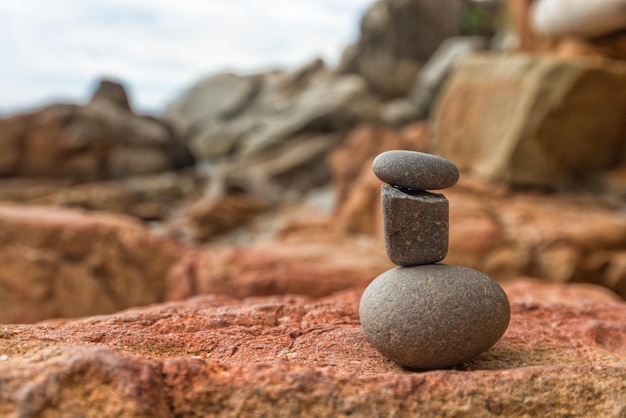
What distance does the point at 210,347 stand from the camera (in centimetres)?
239

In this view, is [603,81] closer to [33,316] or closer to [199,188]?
[33,316]

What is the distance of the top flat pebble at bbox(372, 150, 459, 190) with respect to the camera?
2.27 m

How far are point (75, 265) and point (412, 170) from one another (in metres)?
4.24

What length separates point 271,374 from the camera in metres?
1.90

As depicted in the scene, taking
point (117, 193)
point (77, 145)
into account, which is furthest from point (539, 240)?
point (77, 145)

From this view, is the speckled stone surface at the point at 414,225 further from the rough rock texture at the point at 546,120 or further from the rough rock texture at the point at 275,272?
the rough rock texture at the point at 546,120

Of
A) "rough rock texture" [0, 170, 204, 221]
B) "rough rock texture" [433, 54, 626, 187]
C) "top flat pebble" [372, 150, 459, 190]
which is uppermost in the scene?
"top flat pebble" [372, 150, 459, 190]

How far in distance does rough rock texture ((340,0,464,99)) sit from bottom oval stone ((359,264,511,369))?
20833mm

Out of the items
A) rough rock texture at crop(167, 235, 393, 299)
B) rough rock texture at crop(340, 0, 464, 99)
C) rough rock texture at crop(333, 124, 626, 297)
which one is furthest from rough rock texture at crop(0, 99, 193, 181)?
rough rock texture at crop(340, 0, 464, 99)

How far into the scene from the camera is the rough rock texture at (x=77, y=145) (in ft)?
43.2

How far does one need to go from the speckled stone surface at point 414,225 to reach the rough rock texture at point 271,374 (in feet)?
1.50

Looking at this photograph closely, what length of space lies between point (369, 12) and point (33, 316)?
1996cm


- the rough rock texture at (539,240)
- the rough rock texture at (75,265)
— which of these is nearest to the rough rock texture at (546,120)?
the rough rock texture at (539,240)

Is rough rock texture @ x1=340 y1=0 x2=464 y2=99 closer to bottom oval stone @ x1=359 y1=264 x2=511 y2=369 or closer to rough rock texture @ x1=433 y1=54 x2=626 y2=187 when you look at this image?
rough rock texture @ x1=433 y1=54 x2=626 y2=187
